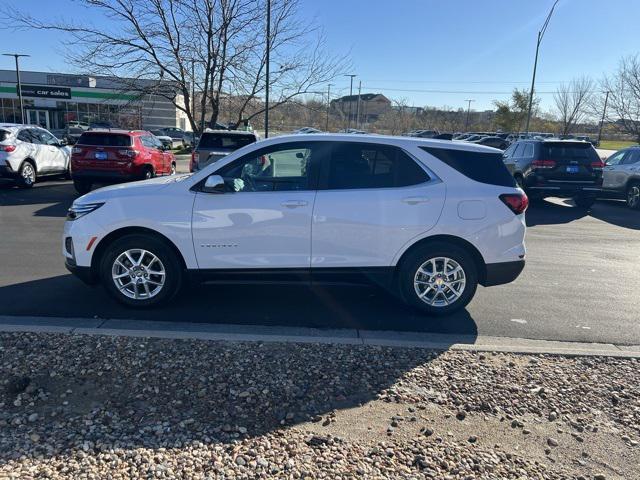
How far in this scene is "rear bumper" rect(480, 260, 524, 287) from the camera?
16.3 feet

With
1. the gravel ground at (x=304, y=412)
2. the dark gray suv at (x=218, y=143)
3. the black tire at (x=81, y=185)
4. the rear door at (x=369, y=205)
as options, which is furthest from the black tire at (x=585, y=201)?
the black tire at (x=81, y=185)

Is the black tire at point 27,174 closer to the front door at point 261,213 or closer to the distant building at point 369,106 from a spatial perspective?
the front door at point 261,213

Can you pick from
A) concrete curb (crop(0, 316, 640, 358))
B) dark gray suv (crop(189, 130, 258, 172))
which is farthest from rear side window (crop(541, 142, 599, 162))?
concrete curb (crop(0, 316, 640, 358))

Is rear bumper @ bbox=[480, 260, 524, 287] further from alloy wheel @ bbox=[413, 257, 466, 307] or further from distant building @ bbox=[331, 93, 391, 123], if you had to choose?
distant building @ bbox=[331, 93, 391, 123]

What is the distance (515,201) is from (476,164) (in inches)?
20.7

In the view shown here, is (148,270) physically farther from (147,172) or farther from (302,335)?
(147,172)

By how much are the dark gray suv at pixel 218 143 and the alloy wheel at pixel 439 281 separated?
7.76 metres

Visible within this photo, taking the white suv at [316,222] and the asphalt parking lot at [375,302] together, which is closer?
the white suv at [316,222]

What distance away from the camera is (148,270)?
16.0ft

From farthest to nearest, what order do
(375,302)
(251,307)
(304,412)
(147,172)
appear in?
(147,172) → (375,302) → (251,307) → (304,412)

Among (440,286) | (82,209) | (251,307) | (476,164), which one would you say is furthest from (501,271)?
(82,209)

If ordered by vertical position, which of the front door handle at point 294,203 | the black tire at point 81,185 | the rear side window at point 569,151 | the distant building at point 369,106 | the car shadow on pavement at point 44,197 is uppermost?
the distant building at point 369,106

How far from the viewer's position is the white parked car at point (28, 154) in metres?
12.8

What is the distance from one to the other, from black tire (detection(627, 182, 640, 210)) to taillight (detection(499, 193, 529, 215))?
A: 428 inches
